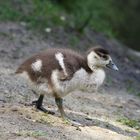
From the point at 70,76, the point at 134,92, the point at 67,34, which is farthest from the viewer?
the point at 67,34

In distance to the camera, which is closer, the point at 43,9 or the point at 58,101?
the point at 58,101

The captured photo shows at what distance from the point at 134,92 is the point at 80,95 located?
2.25 metres

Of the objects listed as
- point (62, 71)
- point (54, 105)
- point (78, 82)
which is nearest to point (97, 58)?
point (78, 82)

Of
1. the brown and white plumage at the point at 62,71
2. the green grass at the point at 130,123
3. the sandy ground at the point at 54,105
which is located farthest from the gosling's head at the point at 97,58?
the green grass at the point at 130,123

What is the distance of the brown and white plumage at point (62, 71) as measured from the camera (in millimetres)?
8305

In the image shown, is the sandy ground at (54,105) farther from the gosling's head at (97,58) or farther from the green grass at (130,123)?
the gosling's head at (97,58)

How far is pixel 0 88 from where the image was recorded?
983 centimetres

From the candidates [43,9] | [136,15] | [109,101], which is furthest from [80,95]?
[136,15]

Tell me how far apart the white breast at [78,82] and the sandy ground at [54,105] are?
0.44 meters

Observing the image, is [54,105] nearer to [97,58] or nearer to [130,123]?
[130,123]

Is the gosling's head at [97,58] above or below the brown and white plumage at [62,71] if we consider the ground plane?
above

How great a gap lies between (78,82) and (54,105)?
1.34 m

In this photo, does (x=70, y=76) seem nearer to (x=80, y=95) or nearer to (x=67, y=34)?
(x=80, y=95)

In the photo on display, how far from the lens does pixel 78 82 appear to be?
27.6ft
